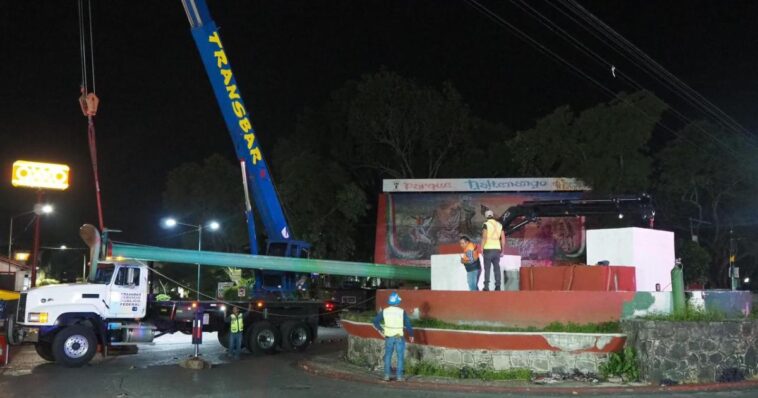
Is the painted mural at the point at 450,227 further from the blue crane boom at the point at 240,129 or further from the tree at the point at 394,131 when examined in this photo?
the blue crane boom at the point at 240,129

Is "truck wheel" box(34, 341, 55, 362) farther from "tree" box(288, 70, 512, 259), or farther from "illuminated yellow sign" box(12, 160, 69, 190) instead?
"tree" box(288, 70, 512, 259)

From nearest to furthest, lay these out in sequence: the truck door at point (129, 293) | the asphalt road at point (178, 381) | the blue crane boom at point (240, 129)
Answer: the asphalt road at point (178, 381)
the truck door at point (129, 293)
the blue crane boom at point (240, 129)

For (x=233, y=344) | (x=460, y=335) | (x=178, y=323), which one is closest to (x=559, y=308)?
(x=460, y=335)

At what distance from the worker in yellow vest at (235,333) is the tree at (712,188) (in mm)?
32261

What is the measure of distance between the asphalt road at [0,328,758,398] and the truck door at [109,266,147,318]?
133 centimetres

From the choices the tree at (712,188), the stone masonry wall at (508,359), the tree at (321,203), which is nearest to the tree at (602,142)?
the tree at (712,188)

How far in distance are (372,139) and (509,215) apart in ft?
71.5

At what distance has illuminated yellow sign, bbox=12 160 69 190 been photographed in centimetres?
3012

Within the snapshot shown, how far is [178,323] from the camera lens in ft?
64.5

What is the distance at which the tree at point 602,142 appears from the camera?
1633 inches

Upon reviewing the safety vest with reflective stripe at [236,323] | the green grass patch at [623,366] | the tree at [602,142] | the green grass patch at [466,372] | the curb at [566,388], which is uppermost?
the tree at [602,142]

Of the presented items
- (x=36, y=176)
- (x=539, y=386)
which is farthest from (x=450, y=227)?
(x=539, y=386)

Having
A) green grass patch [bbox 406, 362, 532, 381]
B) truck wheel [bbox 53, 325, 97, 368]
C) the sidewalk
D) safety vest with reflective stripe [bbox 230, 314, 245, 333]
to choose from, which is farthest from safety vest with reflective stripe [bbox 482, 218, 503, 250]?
truck wheel [bbox 53, 325, 97, 368]

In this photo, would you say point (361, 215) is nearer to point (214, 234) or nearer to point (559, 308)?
point (214, 234)
